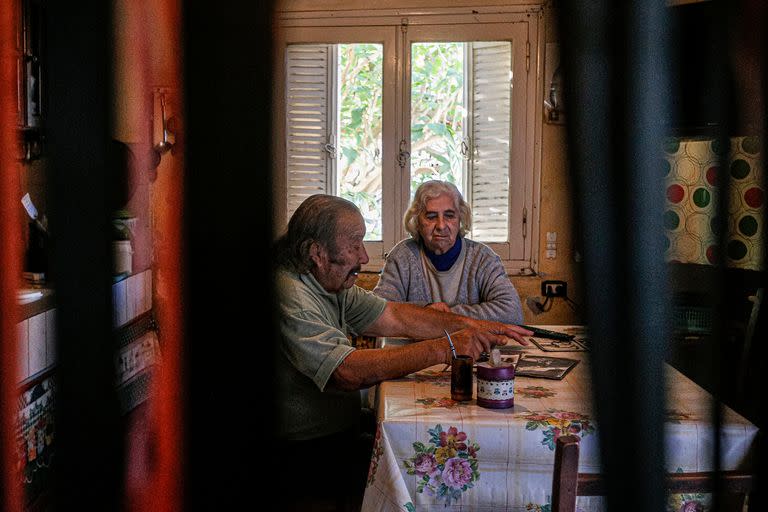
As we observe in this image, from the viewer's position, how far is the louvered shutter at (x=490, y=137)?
383 centimetres

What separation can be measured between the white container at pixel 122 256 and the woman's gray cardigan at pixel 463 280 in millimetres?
2634

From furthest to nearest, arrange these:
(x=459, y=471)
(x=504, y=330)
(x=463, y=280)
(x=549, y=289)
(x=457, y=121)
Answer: (x=457, y=121) < (x=549, y=289) < (x=463, y=280) < (x=504, y=330) < (x=459, y=471)

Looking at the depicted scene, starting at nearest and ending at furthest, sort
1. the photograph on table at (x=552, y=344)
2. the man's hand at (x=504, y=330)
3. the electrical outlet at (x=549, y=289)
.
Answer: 1. the man's hand at (x=504, y=330)
2. the photograph on table at (x=552, y=344)
3. the electrical outlet at (x=549, y=289)

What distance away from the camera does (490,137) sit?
387 centimetres

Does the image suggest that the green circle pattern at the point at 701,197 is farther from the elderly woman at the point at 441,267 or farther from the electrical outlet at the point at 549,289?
the electrical outlet at the point at 549,289

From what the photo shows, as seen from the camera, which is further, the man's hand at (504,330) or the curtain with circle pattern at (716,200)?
the man's hand at (504,330)

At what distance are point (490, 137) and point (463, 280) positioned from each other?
3.59 ft

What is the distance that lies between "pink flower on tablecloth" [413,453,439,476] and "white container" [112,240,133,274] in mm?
1377

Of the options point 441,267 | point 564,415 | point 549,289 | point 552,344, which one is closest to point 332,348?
point 564,415

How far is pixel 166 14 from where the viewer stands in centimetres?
28

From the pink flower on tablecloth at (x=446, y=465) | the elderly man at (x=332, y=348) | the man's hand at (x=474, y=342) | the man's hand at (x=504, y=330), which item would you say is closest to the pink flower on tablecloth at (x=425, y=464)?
the pink flower on tablecloth at (x=446, y=465)

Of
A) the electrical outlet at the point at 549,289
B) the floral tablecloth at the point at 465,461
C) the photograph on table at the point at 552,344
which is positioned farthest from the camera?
the electrical outlet at the point at 549,289

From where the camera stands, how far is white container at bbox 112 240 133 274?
300 millimetres

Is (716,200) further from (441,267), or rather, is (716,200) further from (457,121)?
(457,121)
